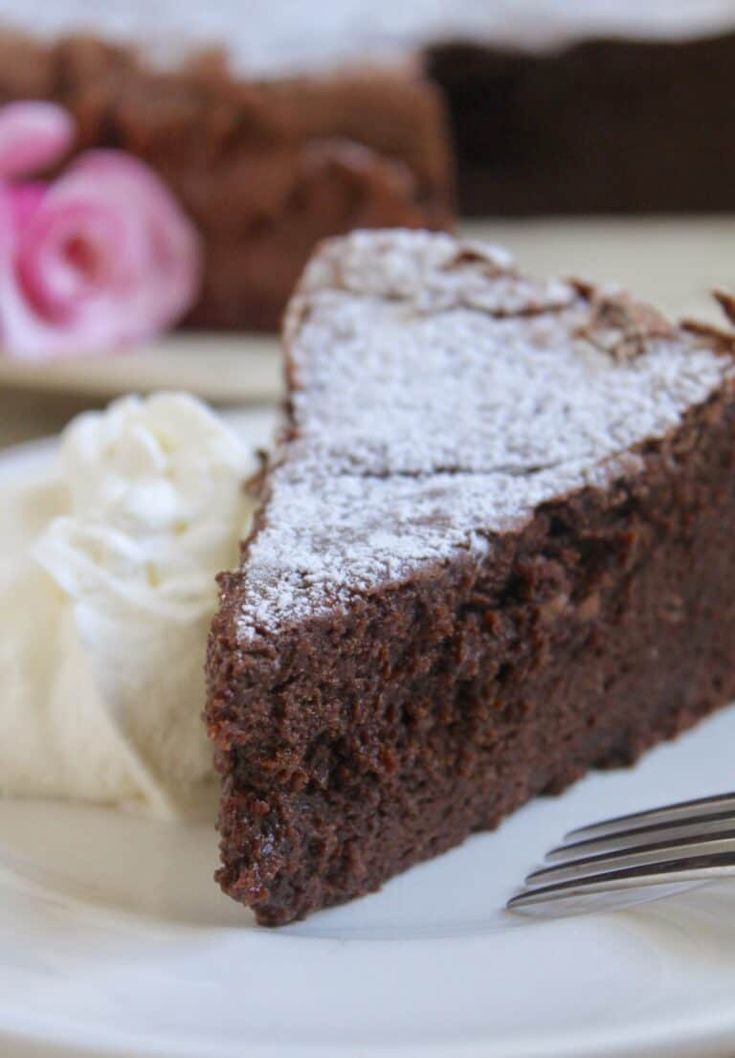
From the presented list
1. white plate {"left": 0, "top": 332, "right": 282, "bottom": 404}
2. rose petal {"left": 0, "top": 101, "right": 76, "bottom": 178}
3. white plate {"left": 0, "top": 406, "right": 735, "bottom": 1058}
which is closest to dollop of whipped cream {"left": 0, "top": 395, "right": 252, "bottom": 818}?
white plate {"left": 0, "top": 406, "right": 735, "bottom": 1058}

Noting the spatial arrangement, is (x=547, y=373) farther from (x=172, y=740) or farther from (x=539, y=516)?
(x=172, y=740)

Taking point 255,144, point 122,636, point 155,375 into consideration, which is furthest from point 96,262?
point 122,636

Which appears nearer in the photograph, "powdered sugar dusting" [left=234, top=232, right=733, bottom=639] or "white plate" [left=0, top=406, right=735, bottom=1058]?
"white plate" [left=0, top=406, right=735, bottom=1058]

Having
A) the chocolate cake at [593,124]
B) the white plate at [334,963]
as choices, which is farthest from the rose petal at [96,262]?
the white plate at [334,963]

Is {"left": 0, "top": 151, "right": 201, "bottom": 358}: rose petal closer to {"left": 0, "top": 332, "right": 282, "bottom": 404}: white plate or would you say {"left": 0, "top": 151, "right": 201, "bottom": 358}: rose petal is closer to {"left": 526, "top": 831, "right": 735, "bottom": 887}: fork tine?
{"left": 0, "top": 332, "right": 282, "bottom": 404}: white plate

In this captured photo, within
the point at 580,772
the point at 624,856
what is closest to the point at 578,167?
the point at 580,772

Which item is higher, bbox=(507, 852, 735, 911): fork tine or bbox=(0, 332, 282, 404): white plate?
bbox=(507, 852, 735, 911): fork tine

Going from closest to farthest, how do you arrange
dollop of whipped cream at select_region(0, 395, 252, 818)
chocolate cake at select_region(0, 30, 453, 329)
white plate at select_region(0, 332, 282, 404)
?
dollop of whipped cream at select_region(0, 395, 252, 818) → white plate at select_region(0, 332, 282, 404) → chocolate cake at select_region(0, 30, 453, 329)

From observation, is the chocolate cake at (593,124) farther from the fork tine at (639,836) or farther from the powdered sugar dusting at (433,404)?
the fork tine at (639,836)
